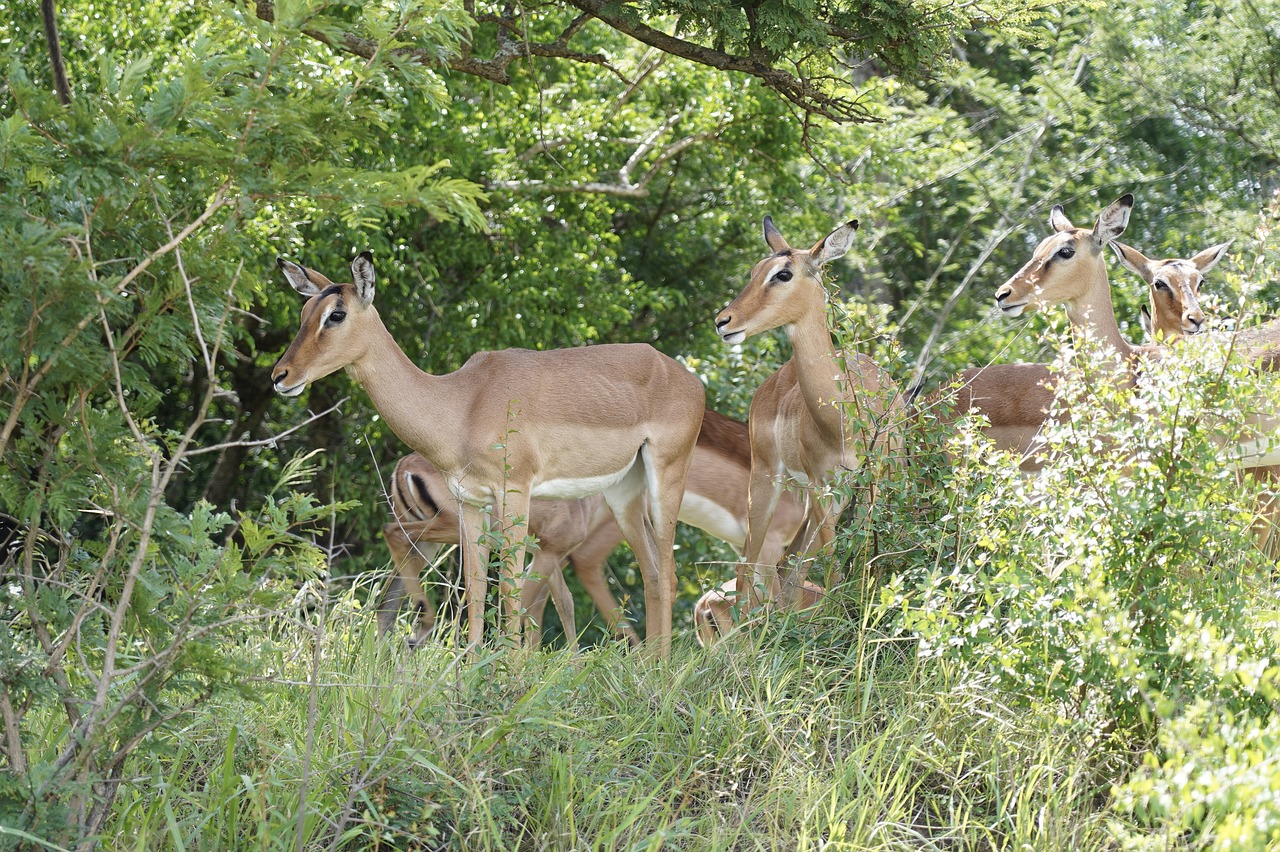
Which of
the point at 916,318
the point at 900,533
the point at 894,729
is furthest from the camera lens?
the point at 916,318

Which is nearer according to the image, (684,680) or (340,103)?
(340,103)

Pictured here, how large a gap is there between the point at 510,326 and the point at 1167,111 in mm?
6928

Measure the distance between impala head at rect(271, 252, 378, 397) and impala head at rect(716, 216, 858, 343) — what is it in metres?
1.57

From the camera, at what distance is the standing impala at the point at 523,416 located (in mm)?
6199

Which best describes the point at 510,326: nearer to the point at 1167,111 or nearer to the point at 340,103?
the point at 340,103

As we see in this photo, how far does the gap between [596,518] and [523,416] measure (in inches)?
77.8

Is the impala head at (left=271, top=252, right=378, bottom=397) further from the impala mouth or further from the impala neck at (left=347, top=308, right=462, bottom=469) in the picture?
the impala mouth

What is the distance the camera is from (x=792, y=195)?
1012cm

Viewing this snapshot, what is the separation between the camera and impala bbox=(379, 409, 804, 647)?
26.2ft

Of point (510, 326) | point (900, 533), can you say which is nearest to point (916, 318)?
point (510, 326)

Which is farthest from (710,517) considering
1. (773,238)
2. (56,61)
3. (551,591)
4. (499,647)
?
(56,61)

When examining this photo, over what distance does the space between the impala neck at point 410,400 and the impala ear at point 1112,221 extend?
11.1ft

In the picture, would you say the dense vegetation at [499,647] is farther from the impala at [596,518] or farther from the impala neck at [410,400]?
the impala at [596,518]

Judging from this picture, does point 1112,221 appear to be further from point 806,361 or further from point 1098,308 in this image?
point 806,361
